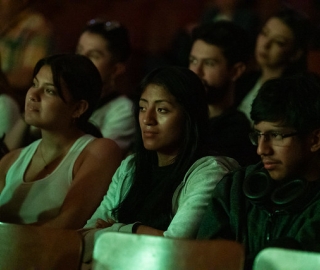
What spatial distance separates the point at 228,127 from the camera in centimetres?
304

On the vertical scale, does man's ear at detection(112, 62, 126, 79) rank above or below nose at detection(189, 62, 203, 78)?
below

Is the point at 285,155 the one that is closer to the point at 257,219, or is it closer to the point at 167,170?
the point at 257,219

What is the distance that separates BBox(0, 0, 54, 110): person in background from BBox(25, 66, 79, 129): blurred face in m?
1.06

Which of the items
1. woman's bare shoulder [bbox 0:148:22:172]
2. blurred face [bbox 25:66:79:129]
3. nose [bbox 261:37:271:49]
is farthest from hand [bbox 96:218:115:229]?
nose [bbox 261:37:271:49]

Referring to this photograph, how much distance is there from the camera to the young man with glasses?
82.3 inches

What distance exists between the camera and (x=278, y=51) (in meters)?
3.53

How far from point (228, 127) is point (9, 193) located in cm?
89

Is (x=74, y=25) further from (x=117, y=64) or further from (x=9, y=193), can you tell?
(x=9, y=193)

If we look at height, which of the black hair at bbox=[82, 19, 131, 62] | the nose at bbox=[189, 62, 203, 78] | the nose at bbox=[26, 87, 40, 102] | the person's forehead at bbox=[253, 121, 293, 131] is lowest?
the nose at bbox=[26, 87, 40, 102]

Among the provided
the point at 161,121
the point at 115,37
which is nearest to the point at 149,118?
the point at 161,121

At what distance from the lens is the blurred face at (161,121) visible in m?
2.51

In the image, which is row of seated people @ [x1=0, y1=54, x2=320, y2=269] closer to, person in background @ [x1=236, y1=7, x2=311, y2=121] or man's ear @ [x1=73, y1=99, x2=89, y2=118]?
man's ear @ [x1=73, y1=99, x2=89, y2=118]

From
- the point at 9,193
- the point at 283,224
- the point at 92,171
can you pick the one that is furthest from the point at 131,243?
the point at 9,193

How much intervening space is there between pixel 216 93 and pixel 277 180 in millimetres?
1170
